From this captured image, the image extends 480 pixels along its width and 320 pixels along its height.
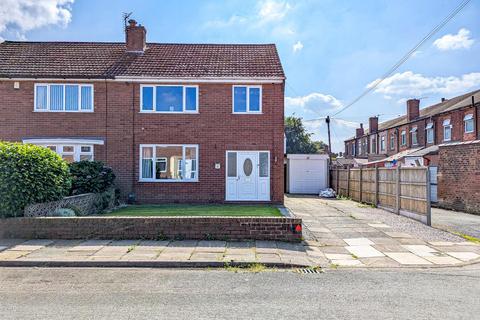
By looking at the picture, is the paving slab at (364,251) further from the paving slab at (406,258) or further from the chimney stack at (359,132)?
the chimney stack at (359,132)

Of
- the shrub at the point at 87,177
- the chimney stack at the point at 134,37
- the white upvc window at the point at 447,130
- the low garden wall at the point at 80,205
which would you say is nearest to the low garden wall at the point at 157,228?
the low garden wall at the point at 80,205

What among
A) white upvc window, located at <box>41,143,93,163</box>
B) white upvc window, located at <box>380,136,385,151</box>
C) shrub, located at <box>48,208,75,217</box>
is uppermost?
white upvc window, located at <box>380,136,385,151</box>

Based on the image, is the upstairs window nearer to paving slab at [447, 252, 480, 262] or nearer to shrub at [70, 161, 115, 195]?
paving slab at [447, 252, 480, 262]

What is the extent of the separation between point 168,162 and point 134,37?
266 inches

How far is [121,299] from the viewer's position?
17.9ft

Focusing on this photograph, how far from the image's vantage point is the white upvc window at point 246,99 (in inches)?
656

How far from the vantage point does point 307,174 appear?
27.2 m

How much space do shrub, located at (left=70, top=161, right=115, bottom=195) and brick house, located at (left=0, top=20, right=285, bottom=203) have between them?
1.97 metres

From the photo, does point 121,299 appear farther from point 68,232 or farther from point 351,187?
point 351,187

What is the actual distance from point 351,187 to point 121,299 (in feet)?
61.3

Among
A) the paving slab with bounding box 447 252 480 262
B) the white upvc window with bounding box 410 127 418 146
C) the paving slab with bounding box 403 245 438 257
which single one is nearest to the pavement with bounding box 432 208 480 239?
the paving slab with bounding box 447 252 480 262

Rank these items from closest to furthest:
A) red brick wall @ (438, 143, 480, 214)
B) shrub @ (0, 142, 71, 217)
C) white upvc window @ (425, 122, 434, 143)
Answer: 1. shrub @ (0, 142, 71, 217)
2. red brick wall @ (438, 143, 480, 214)
3. white upvc window @ (425, 122, 434, 143)

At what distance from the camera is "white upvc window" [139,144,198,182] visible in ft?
54.5

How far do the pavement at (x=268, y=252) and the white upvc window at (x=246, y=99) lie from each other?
7.18 m
